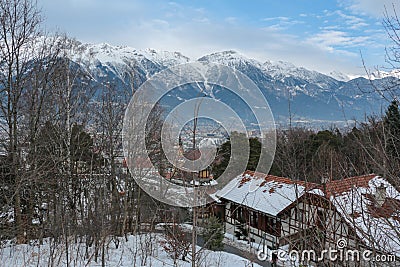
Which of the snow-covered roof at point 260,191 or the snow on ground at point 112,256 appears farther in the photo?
the snow-covered roof at point 260,191

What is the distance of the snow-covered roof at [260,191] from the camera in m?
12.5

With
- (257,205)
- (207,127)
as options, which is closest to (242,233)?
(257,205)

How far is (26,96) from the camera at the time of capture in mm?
8523

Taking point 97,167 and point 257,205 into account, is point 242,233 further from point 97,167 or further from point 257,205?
point 97,167

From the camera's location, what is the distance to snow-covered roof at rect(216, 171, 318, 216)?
492 inches

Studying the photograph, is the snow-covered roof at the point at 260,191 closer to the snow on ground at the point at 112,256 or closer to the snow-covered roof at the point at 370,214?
the snow on ground at the point at 112,256

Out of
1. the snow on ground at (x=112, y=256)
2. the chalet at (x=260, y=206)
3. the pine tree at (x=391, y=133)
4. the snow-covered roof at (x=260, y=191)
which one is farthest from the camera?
the snow-covered roof at (x=260, y=191)

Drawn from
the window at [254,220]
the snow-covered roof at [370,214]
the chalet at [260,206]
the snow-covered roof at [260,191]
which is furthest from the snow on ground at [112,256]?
the window at [254,220]

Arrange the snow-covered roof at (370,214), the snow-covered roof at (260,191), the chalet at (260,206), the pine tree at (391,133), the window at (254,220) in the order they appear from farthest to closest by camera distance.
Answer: the window at (254,220) < the snow-covered roof at (260,191) < the chalet at (260,206) < the pine tree at (391,133) < the snow-covered roof at (370,214)

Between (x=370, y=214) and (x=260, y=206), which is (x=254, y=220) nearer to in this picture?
(x=260, y=206)

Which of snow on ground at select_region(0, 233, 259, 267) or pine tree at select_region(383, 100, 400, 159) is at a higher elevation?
pine tree at select_region(383, 100, 400, 159)

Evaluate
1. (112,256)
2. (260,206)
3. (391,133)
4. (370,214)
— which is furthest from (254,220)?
(370,214)

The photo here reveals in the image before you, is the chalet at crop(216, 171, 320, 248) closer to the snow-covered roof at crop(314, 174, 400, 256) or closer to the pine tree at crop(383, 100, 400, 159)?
the pine tree at crop(383, 100, 400, 159)

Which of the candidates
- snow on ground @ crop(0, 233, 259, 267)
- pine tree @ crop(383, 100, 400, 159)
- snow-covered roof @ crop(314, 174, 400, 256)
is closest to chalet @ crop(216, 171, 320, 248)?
snow on ground @ crop(0, 233, 259, 267)
